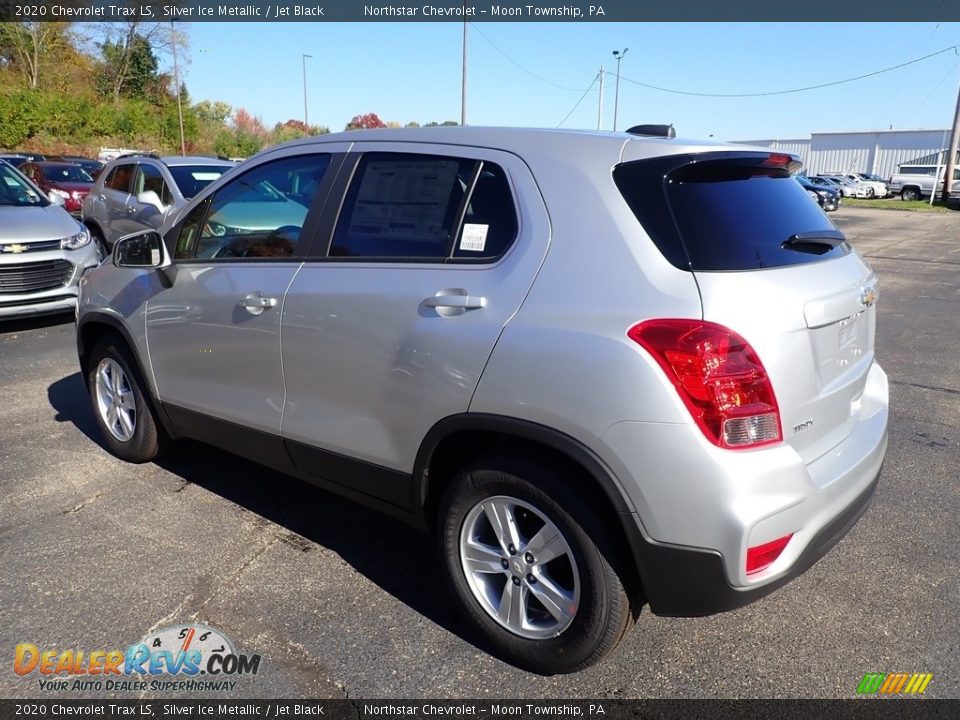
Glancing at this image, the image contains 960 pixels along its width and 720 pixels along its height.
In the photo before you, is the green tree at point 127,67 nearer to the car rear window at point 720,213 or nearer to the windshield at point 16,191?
the windshield at point 16,191

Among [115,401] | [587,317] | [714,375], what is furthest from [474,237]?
[115,401]

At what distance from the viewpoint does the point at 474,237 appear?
8.77 ft

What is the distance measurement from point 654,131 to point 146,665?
105 inches

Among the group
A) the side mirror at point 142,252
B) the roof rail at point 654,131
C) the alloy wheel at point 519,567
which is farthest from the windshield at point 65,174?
the alloy wheel at point 519,567

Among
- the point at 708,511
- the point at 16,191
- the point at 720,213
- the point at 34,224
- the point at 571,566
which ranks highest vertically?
the point at 720,213

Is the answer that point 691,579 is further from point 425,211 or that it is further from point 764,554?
point 425,211

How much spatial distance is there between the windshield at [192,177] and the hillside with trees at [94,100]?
88.5 ft

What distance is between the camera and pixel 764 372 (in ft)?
7.22

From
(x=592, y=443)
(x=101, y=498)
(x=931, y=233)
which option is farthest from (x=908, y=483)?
(x=931, y=233)

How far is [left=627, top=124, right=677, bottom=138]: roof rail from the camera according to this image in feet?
9.12

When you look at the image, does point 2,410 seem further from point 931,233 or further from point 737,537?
point 931,233

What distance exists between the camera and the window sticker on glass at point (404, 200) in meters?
2.82

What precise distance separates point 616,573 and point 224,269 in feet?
7.45

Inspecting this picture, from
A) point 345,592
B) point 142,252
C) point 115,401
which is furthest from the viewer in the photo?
point 115,401
